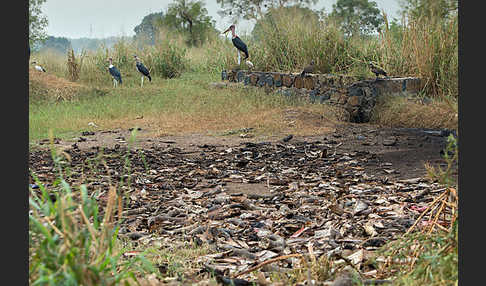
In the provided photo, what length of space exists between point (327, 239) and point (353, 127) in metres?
4.33

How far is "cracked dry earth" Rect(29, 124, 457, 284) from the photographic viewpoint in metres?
2.31

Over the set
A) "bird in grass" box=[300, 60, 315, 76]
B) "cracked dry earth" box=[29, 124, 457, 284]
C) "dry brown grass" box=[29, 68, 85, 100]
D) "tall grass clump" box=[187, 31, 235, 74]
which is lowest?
"cracked dry earth" box=[29, 124, 457, 284]

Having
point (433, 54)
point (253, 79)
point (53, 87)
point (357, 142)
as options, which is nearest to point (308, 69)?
point (253, 79)

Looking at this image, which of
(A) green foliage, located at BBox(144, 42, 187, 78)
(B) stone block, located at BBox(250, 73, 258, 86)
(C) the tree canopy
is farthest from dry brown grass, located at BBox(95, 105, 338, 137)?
(C) the tree canopy

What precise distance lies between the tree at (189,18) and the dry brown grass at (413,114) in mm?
20795

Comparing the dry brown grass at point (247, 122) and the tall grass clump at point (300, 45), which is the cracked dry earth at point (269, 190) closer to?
the dry brown grass at point (247, 122)

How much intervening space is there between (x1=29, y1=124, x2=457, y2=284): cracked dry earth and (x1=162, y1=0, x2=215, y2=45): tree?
71.9ft

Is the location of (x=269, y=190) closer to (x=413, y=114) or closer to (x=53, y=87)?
(x=413, y=114)

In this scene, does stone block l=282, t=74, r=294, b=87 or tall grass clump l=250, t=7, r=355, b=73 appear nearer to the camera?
stone block l=282, t=74, r=294, b=87

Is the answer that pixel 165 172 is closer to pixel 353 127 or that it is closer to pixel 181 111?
pixel 353 127

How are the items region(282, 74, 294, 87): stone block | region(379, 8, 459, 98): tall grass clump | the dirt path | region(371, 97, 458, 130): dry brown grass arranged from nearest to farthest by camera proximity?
the dirt path < region(371, 97, 458, 130): dry brown grass < region(379, 8, 459, 98): tall grass clump < region(282, 74, 294, 87): stone block

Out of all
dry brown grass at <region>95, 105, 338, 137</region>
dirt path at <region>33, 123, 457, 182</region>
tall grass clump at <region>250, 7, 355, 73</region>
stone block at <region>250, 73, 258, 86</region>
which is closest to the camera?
dirt path at <region>33, 123, 457, 182</region>

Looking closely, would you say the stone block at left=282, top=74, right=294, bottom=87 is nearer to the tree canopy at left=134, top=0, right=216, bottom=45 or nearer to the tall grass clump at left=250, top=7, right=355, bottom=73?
the tall grass clump at left=250, top=7, right=355, bottom=73

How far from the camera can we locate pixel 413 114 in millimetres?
6426
